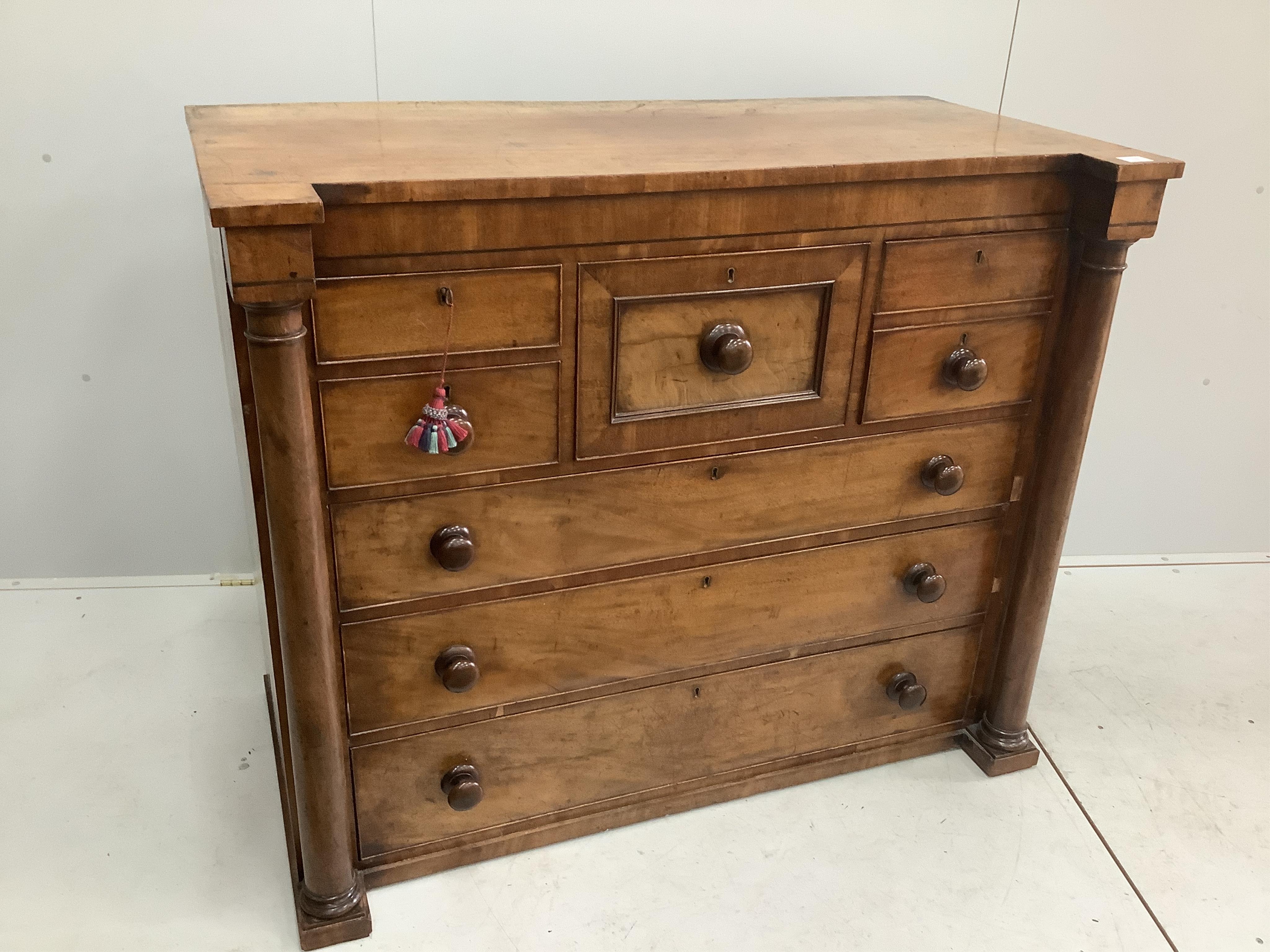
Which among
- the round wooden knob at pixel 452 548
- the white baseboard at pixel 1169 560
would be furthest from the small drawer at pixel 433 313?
the white baseboard at pixel 1169 560

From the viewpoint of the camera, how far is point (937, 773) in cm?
185

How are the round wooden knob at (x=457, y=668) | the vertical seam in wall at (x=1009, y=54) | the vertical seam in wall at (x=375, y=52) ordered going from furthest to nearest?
the vertical seam in wall at (x=1009, y=54)
the vertical seam in wall at (x=375, y=52)
the round wooden knob at (x=457, y=668)

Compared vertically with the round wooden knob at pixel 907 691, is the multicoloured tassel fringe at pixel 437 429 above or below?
above

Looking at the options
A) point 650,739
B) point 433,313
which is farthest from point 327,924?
point 433,313

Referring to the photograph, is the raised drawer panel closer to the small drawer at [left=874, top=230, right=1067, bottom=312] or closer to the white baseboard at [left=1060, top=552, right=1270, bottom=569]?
the small drawer at [left=874, top=230, right=1067, bottom=312]

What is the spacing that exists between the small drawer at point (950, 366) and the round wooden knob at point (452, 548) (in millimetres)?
561

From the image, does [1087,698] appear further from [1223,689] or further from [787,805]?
[787,805]

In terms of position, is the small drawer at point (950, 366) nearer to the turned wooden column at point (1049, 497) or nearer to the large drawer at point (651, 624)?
the turned wooden column at point (1049, 497)

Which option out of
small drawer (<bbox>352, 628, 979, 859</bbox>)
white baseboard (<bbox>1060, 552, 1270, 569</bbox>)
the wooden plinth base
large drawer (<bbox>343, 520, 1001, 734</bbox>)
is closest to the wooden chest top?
large drawer (<bbox>343, 520, 1001, 734</bbox>)

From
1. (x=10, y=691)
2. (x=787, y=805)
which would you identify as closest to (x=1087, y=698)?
(x=787, y=805)

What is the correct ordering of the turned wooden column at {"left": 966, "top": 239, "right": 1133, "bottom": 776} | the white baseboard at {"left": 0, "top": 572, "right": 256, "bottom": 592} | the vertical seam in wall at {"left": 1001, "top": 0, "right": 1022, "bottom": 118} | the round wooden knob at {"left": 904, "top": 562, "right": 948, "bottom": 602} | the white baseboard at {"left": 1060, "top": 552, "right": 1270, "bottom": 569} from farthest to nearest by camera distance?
the white baseboard at {"left": 1060, "top": 552, "right": 1270, "bottom": 569} → the white baseboard at {"left": 0, "top": 572, "right": 256, "bottom": 592} → the vertical seam in wall at {"left": 1001, "top": 0, "right": 1022, "bottom": 118} → the round wooden knob at {"left": 904, "top": 562, "right": 948, "bottom": 602} → the turned wooden column at {"left": 966, "top": 239, "right": 1133, "bottom": 776}

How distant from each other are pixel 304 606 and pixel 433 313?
1.22 ft

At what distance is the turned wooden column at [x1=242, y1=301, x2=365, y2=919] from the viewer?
3.90ft

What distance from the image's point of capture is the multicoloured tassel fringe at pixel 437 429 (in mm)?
1281
